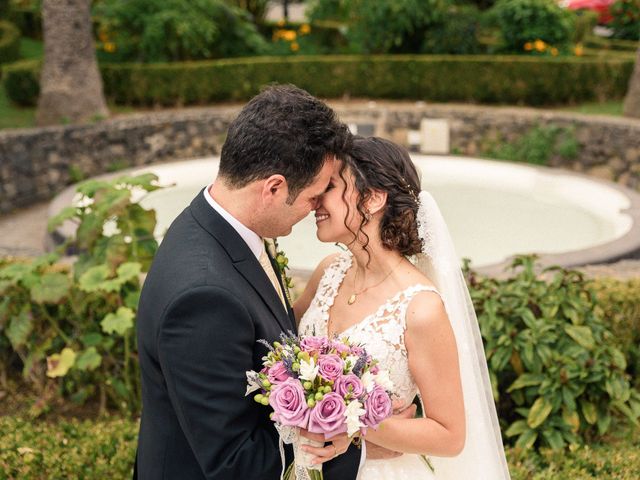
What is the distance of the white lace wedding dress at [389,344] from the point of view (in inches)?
113

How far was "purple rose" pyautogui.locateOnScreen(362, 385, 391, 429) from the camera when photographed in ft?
7.23

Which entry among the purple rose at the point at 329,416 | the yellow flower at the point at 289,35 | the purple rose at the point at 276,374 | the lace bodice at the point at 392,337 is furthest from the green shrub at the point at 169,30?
the purple rose at the point at 329,416

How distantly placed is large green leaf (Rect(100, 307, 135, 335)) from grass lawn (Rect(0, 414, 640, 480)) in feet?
1.84

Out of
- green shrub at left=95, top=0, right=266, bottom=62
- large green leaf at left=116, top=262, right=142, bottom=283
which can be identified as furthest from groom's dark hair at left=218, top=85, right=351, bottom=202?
green shrub at left=95, top=0, right=266, bottom=62

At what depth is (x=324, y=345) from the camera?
229 cm

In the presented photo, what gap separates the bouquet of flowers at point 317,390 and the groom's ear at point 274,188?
0.46m

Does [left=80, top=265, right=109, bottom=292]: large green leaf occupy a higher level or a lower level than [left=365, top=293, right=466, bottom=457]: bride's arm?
lower

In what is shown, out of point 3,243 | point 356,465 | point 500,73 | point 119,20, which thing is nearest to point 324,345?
point 356,465

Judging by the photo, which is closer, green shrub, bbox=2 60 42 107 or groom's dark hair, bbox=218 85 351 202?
groom's dark hair, bbox=218 85 351 202

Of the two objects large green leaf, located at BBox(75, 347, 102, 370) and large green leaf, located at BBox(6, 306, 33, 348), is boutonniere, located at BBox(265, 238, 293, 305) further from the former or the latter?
large green leaf, located at BBox(6, 306, 33, 348)

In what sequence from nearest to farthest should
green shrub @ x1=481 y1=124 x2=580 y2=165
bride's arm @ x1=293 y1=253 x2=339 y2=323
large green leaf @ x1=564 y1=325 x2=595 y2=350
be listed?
bride's arm @ x1=293 y1=253 x2=339 y2=323, large green leaf @ x1=564 y1=325 x2=595 y2=350, green shrub @ x1=481 y1=124 x2=580 y2=165

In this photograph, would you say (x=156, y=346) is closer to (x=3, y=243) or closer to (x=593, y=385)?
(x=593, y=385)

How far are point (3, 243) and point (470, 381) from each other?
8805mm

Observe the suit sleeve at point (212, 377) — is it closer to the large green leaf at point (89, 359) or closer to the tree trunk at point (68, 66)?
the large green leaf at point (89, 359)
